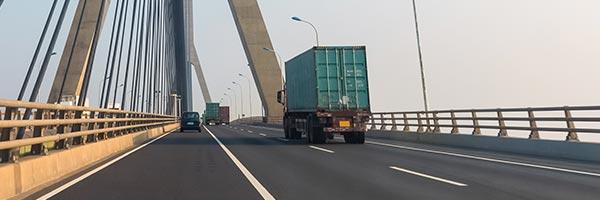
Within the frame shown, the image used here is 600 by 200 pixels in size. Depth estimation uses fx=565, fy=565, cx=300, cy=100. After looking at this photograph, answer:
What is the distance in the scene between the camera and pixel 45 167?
388 inches

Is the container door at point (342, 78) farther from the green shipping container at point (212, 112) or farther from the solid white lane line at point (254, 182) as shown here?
the green shipping container at point (212, 112)

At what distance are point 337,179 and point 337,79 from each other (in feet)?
40.3

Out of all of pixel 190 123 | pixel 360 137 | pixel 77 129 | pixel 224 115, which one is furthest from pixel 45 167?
pixel 224 115

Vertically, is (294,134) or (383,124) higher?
(383,124)

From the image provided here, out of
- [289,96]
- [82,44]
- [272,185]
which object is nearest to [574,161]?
[272,185]

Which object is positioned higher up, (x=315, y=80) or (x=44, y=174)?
(x=315, y=80)

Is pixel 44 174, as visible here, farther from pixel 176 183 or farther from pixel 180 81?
pixel 180 81

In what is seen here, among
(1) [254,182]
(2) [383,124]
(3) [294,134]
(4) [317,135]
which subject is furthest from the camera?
(2) [383,124]

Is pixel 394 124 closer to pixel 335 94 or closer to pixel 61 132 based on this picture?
pixel 335 94

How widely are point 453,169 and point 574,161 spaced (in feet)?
11.8

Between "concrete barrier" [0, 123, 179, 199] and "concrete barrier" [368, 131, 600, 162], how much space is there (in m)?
11.4

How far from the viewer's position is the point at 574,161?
1308 centimetres

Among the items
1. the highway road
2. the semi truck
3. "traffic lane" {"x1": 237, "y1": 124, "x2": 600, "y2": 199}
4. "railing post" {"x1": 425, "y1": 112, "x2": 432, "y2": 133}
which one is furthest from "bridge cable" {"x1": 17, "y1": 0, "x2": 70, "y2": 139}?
"railing post" {"x1": 425, "y1": 112, "x2": 432, "y2": 133}

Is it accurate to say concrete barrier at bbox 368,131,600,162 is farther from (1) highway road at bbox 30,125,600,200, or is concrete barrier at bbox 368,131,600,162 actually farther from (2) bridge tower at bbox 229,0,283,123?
(2) bridge tower at bbox 229,0,283,123
